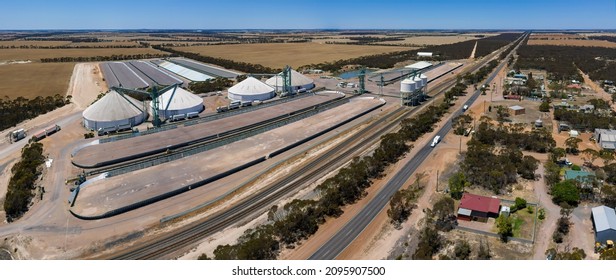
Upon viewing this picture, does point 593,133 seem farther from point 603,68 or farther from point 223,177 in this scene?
point 603,68

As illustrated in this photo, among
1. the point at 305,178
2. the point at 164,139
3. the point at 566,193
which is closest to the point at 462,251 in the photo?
the point at 566,193

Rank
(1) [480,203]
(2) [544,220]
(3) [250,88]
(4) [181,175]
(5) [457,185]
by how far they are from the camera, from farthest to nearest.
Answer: (3) [250,88], (4) [181,175], (5) [457,185], (1) [480,203], (2) [544,220]

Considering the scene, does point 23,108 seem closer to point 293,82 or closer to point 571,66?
point 293,82

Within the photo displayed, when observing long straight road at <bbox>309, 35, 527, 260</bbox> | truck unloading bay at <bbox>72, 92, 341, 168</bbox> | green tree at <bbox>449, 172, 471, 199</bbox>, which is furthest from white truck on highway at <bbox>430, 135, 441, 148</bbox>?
truck unloading bay at <bbox>72, 92, 341, 168</bbox>

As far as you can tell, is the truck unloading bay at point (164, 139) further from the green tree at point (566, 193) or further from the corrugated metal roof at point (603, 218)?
the corrugated metal roof at point (603, 218)

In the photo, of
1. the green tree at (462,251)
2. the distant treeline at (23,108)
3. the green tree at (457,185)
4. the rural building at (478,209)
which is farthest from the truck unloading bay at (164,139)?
the green tree at (462,251)

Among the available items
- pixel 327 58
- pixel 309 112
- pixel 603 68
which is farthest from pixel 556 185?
pixel 327 58

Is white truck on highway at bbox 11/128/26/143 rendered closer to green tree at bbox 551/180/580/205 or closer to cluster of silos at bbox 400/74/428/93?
cluster of silos at bbox 400/74/428/93
